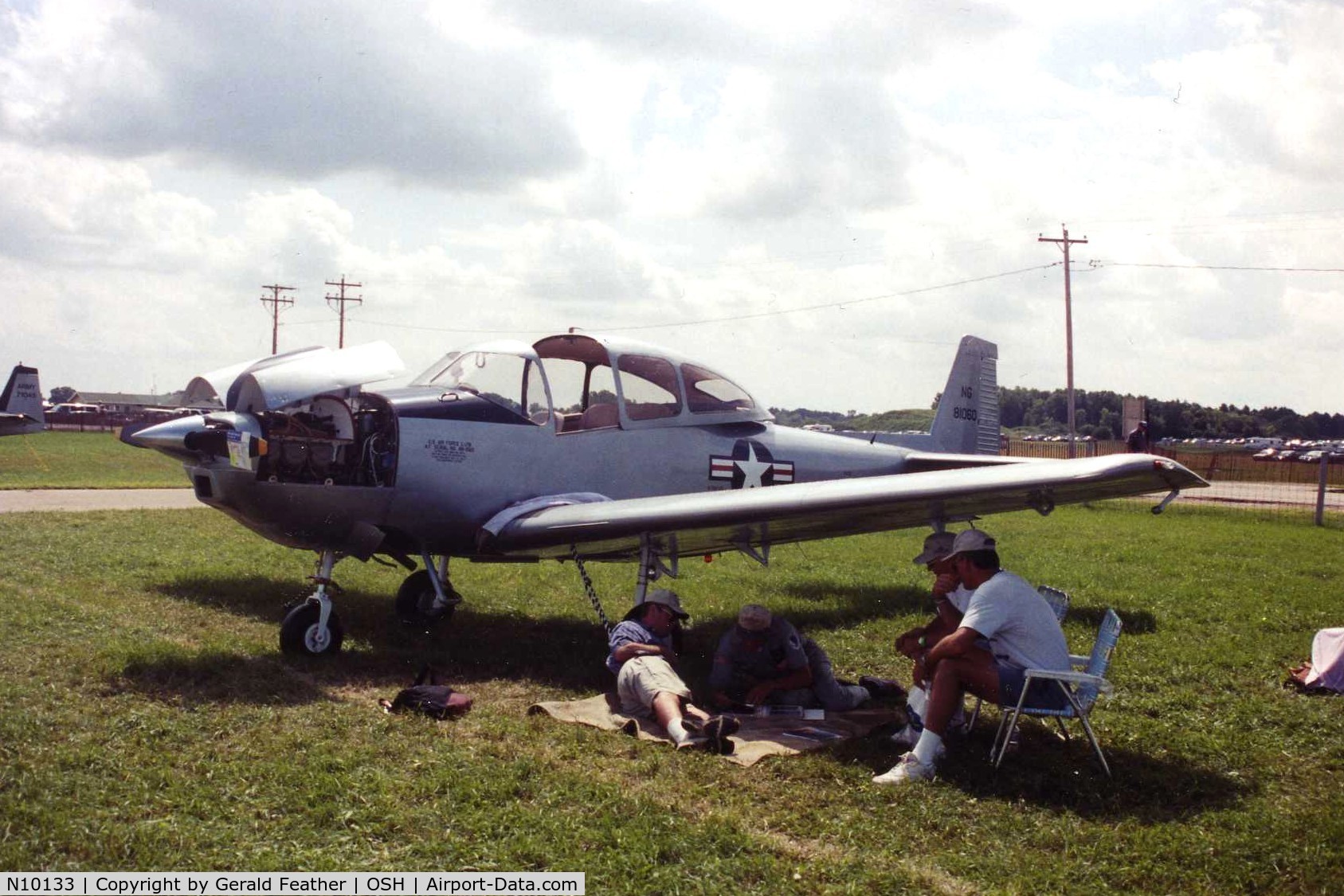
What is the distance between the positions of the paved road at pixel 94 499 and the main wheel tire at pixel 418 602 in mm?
9477

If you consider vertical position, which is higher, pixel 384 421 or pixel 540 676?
pixel 384 421

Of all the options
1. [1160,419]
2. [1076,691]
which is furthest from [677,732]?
[1160,419]

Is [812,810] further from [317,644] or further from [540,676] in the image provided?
[317,644]

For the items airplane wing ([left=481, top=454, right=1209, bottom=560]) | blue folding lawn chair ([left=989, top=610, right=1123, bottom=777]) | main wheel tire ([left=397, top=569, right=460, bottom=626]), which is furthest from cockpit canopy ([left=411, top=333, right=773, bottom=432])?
blue folding lawn chair ([left=989, top=610, right=1123, bottom=777])

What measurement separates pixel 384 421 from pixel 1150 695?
234 inches

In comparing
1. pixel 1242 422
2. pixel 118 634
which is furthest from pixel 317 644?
pixel 1242 422

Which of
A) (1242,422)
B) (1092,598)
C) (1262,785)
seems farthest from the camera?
(1242,422)

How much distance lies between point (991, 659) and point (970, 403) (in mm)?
8135

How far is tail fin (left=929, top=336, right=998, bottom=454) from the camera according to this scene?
13195 millimetres

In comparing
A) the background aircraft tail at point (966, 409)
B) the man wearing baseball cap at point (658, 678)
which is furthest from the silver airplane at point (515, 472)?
the background aircraft tail at point (966, 409)

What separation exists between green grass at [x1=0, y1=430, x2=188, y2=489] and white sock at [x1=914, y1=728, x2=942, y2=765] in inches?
753

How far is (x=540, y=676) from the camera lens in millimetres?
7773

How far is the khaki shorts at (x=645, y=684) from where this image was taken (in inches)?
254

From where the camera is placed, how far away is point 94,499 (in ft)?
68.8
